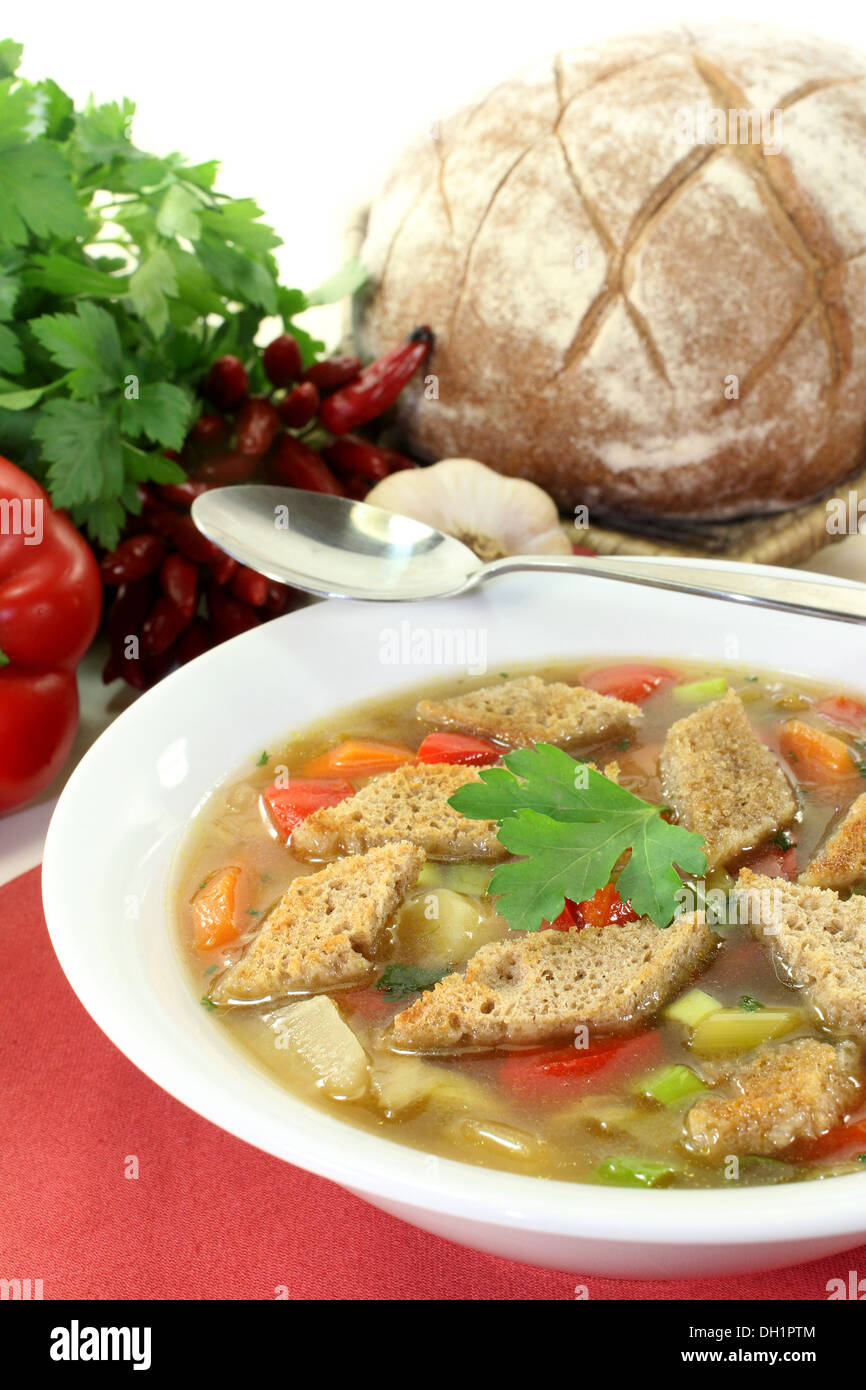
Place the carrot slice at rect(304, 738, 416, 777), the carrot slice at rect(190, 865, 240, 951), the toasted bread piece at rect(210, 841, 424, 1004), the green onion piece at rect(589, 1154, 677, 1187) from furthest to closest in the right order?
1. the carrot slice at rect(304, 738, 416, 777)
2. the carrot slice at rect(190, 865, 240, 951)
3. the toasted bread piece at rect(210, 841, 424, 1004)
4. the green onion piece at rect(589, 1154, 677, 1187)

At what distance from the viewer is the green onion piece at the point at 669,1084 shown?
1859mm

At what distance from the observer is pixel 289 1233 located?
74.9 inches

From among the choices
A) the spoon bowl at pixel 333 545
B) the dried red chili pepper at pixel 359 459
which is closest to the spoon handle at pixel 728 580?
the spoon bowl at pixel 333 545

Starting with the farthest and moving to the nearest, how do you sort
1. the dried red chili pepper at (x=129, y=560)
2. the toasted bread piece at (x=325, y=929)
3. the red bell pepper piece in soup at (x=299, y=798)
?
the dried red chili pepper at (x=129, y=560), the red bell pepper piece in soup at (x=299, y=798), the toasted bread piece at (x=325, y=929)

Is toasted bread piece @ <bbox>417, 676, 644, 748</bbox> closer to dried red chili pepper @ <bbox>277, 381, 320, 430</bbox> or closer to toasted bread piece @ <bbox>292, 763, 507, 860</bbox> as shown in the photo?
toasted bread piece @ <bbox>292, 763, 507, 860</bbox>

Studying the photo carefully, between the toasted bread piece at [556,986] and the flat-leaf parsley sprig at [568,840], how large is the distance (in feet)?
0.18

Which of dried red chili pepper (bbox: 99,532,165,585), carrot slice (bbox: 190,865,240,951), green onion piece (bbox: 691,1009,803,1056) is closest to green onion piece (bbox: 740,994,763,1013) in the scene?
green onion piece (bbox: 691,1009,803,1056)

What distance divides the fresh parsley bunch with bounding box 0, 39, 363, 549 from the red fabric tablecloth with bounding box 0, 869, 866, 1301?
1.62 m

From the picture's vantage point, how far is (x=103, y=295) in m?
3.43

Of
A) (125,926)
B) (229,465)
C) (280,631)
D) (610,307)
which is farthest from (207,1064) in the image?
(610,307)

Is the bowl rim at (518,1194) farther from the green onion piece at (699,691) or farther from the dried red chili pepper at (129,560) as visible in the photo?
the dried red chili pepper at (129,560)

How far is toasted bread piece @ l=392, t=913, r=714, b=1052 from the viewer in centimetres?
196

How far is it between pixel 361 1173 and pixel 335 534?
2097 millimetres

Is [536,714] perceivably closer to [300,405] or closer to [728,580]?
[728,580]
